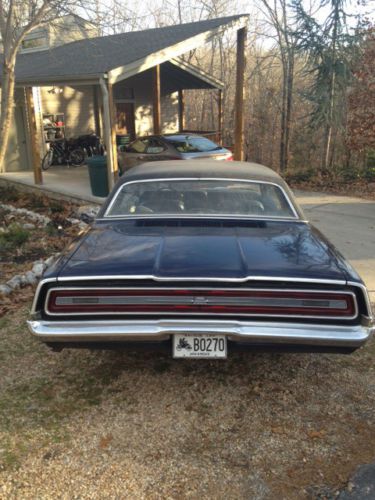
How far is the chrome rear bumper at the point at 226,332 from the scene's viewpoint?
282cm

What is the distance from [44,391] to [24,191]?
31.0 feet

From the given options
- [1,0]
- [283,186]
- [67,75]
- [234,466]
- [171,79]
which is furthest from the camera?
[171,79]

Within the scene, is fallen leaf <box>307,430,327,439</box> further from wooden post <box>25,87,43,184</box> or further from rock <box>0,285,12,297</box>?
wooden post <box>25,87,43,184</box>

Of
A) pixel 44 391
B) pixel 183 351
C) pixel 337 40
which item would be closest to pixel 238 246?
pixel 183 351

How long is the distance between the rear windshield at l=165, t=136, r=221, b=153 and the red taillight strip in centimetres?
822

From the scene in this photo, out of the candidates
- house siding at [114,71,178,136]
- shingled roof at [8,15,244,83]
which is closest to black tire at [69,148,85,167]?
shingled roof at [8,15,244,83]

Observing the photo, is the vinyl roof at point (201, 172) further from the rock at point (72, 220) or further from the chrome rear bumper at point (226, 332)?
the rock at point (72, 220)

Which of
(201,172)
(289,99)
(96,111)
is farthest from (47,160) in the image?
(201,172)

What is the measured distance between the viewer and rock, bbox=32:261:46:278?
554 cm

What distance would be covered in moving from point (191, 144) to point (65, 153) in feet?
20.5

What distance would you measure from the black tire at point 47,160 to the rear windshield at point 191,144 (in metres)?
5.36

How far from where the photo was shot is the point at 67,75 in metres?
9.76

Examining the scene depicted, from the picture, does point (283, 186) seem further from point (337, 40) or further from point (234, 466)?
point (337, 40)

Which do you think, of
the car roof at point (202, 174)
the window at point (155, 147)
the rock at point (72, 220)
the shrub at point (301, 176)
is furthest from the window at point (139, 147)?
the car roof at point (202, 174)
